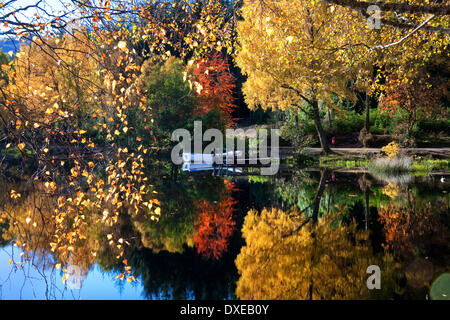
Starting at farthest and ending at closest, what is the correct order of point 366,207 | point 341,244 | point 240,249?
point 366,207 < point 240,249 < point 341,244

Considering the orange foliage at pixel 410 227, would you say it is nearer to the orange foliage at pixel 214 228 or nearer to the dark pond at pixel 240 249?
the dark pond at pixel 240 249

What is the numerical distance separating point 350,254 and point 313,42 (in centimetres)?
1595

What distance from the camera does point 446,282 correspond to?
564 cm

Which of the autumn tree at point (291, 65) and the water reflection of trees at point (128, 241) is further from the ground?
the autumn tree at point (291, 65)

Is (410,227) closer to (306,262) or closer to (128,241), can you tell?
(306,262)

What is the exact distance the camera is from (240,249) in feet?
25.3

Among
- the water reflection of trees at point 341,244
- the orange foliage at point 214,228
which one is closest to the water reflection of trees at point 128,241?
the orange foliage at point 214,228

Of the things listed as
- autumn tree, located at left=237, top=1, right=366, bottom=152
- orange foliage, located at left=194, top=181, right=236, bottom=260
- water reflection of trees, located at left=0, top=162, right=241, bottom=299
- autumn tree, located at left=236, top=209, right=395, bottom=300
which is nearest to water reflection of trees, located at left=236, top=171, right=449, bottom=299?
autumn tree, located at left=236, top=209, right=395, bottom=300

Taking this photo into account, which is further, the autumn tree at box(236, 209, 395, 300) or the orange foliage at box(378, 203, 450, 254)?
the orange foliage at box(378, 203, 450, 254)

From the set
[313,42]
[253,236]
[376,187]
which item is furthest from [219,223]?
[313,42]

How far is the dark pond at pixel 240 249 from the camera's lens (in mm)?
5848

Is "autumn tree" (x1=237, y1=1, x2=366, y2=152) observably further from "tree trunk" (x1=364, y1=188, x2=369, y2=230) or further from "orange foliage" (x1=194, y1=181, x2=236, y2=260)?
"orange foliage" (x1=194, y1=181, x2=236, y2=260)

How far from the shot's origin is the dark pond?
230 inches

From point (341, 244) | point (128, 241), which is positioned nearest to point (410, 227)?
point (341, 244)
